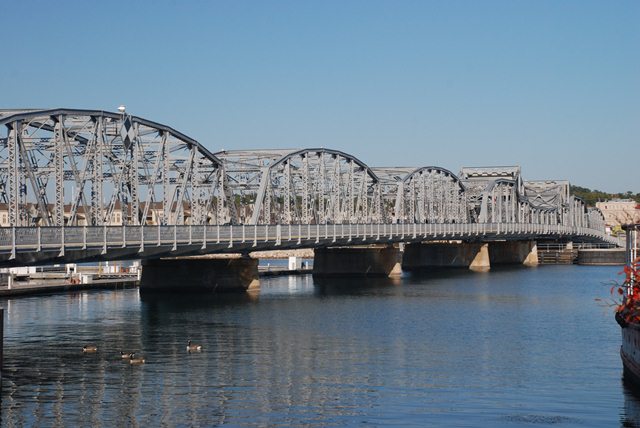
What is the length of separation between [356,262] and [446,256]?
31343 mm

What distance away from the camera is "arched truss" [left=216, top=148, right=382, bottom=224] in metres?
102

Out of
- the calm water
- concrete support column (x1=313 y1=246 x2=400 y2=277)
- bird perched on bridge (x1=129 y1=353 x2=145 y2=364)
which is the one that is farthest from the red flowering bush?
concrete support column (x1=313 y1=246 x2=400 y2=277)

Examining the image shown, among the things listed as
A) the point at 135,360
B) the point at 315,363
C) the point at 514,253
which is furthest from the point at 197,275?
the point at 514,253

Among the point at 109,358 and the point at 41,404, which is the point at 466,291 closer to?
the point at 109,358

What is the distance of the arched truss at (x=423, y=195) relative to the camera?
471 feet

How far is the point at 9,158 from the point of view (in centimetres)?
5850

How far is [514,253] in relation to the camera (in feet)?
602

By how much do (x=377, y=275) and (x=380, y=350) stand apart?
71298 millimetres

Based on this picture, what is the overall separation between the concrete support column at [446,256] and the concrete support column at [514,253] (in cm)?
1968

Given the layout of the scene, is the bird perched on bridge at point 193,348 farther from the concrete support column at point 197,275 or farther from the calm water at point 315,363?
the concrete support column at point 197,275

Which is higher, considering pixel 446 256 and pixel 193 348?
pixel 446 256

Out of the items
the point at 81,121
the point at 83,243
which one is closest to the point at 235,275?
the point at 81,121

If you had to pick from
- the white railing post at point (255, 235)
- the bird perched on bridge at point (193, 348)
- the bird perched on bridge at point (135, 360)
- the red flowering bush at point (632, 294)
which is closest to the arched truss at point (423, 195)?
the white railing post at point (255, 235)

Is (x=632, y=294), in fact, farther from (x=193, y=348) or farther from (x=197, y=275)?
(x=197, y=275)
